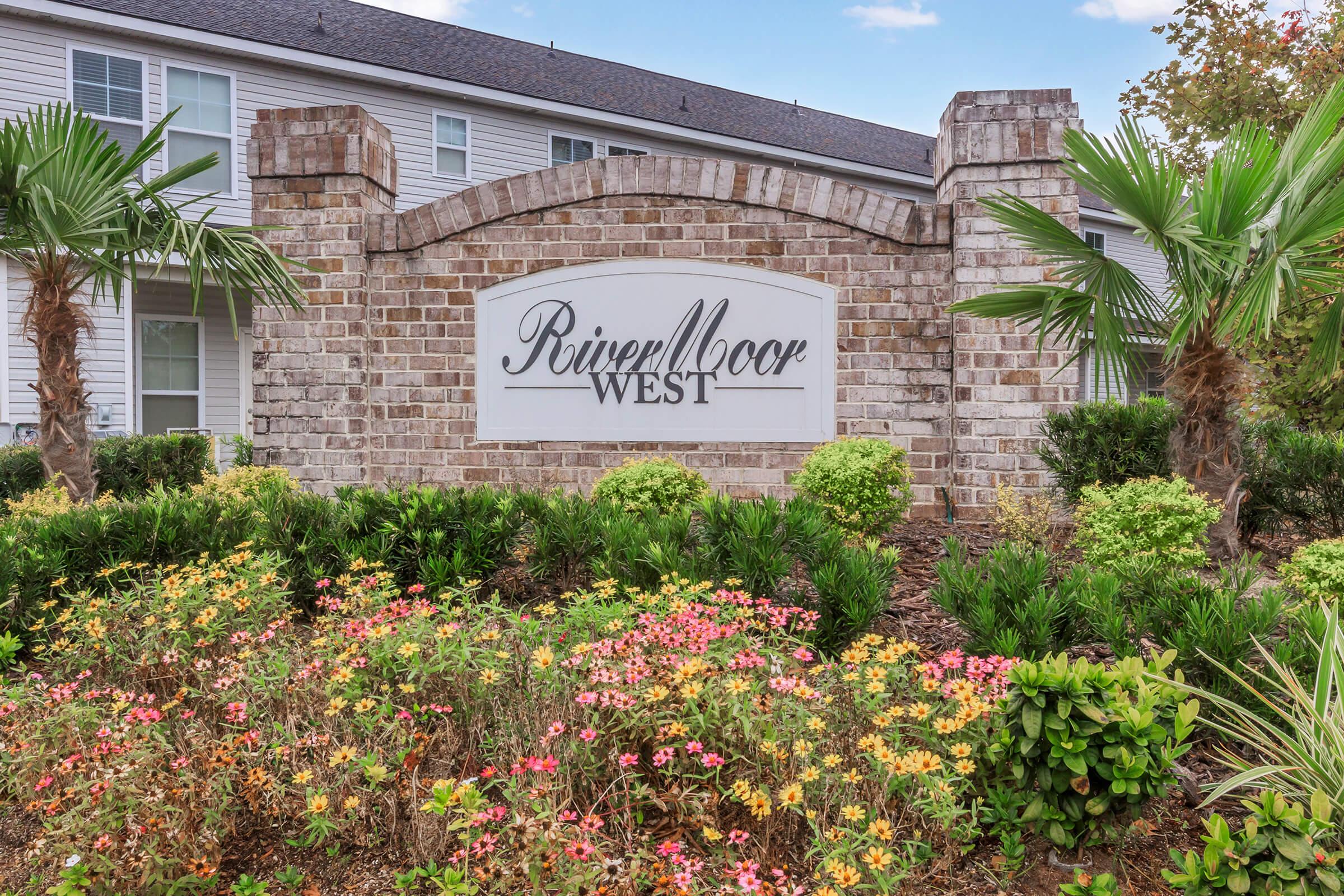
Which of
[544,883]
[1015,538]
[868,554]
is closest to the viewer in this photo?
[544,883]

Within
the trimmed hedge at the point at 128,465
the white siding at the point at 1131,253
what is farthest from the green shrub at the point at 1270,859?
the white siding at the point at 1131,253

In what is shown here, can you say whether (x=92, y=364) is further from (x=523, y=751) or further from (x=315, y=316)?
(x=523, y=751)

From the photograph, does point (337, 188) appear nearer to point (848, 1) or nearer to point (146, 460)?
point (146, 460)

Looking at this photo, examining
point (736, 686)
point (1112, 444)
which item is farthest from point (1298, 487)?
point (736, 686)

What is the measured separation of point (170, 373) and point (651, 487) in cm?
1097

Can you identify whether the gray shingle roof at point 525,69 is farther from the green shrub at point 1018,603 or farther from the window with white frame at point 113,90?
the green shrub at point 1018,603

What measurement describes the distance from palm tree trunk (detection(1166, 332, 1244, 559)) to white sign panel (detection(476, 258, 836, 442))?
2.69 meters

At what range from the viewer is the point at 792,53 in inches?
797

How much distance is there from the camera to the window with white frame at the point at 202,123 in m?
12.5

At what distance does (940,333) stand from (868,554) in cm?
397

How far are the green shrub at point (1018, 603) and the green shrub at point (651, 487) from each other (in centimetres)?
255

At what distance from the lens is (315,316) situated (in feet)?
25.3

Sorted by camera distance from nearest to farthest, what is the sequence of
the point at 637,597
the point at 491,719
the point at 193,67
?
the point at 491,719 < the point at 637,597 < the point at 193,67

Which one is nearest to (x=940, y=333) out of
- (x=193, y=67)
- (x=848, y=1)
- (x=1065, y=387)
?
(x=1065, y=387)
